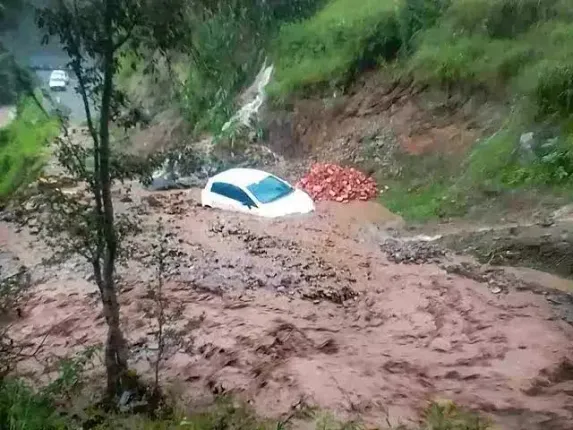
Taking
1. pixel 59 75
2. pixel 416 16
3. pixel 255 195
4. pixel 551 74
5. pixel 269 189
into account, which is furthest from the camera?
pixel 416 16

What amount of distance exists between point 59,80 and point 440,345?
4.96 m

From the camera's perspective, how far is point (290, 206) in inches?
488

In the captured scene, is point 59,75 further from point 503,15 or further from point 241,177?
point 503,15

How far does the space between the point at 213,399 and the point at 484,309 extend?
3.84m

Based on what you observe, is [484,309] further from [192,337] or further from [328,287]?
[192,337]

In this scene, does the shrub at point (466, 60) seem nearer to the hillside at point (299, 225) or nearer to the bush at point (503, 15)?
the hillside at point (299, 225)

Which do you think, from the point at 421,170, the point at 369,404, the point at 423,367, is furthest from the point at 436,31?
the point at 369,404

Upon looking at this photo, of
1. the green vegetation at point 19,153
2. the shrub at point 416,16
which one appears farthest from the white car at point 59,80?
the shrub at point 416,16

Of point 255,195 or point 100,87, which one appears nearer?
point 100,87

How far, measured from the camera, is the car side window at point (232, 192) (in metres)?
12.3

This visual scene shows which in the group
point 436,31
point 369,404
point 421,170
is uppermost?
point 436,31

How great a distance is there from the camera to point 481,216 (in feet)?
39.2

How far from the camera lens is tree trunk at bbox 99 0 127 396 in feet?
20.3

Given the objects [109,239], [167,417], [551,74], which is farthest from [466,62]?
[167,417]
